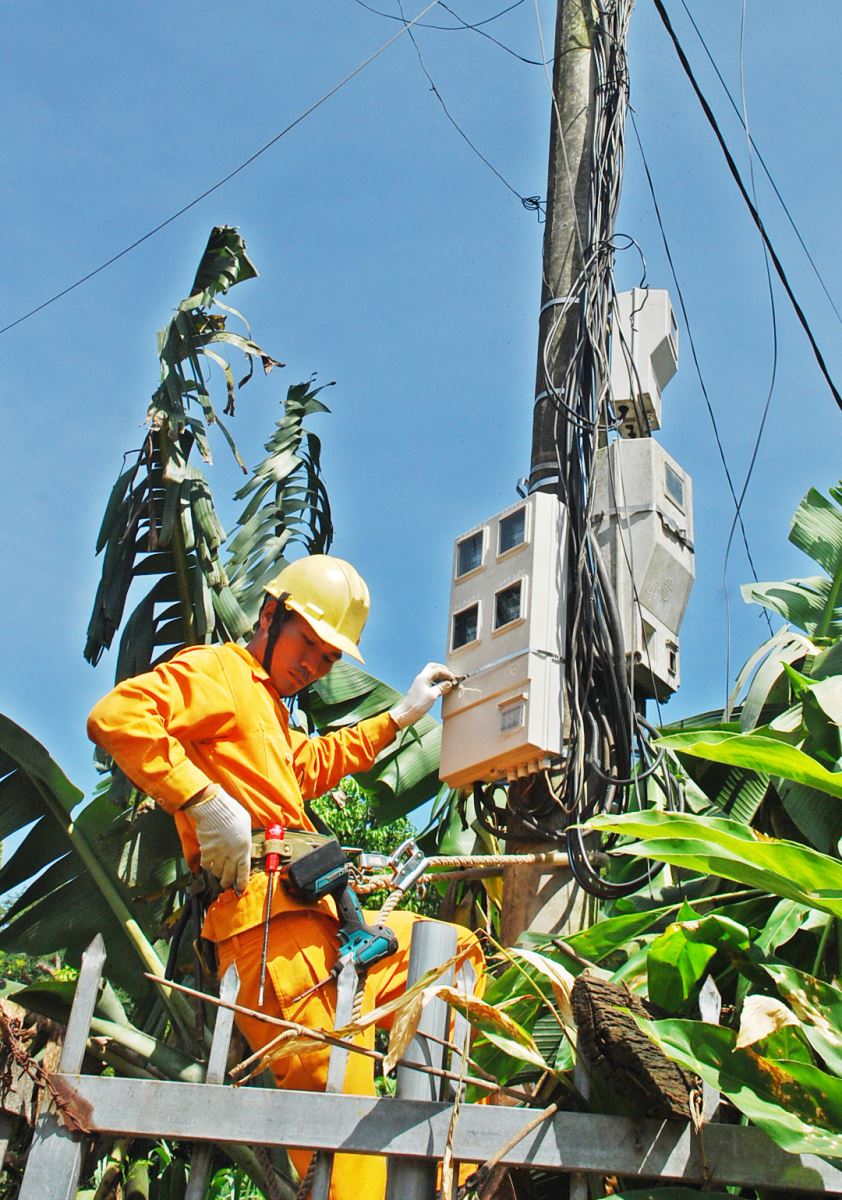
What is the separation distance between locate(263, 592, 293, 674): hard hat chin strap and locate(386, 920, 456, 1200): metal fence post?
1792mm

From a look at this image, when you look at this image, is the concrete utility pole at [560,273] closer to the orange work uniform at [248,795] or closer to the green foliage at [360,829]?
the orange work uniform at [248,795]

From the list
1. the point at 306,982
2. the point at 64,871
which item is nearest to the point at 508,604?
the point at 306,982

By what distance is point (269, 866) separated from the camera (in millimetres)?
3543

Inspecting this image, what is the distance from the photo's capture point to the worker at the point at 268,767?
346 centimetres

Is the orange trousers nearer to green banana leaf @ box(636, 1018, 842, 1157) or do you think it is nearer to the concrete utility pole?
the concrete utility pole

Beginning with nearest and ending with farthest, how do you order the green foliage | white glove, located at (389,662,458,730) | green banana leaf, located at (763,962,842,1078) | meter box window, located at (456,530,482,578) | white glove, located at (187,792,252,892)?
1. green banana leaf, located at (763,962,842,1078)
2. white glove, located at (187,792,252,892)
3. white glove, located at (389,662,458,730)
4. meter box window, located at (456,530,482,578)
5. the green foliage

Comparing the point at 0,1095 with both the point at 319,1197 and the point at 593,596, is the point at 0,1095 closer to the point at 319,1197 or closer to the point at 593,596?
the point at 319,1197

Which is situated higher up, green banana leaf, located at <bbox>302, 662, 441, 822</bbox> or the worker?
green banana leaf, located at <bbox>302, 662, 441, 822</bbox>

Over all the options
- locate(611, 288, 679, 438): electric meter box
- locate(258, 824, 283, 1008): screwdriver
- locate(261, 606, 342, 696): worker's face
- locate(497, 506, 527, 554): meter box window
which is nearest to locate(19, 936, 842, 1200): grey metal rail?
locate(258, 824, 283, 1008): screwdriver

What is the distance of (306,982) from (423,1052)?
50.2 inches

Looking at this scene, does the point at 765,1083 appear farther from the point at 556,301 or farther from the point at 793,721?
the point at 556,301

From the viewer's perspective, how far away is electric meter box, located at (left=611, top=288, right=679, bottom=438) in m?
4.92

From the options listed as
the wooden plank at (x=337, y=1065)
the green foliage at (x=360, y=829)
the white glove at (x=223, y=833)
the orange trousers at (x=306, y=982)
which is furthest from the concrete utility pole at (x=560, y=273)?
the green foliage at (x=360, y=829)

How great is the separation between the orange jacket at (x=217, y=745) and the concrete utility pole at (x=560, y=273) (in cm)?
71
